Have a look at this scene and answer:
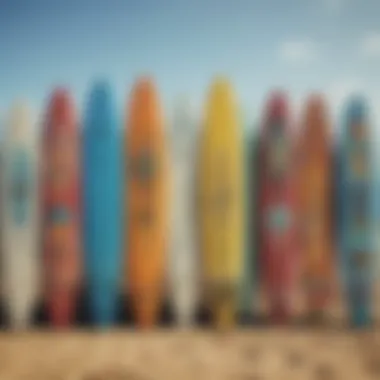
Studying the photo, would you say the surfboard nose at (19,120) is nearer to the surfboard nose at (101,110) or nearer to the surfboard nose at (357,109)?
the surfboard nose at (101,110)

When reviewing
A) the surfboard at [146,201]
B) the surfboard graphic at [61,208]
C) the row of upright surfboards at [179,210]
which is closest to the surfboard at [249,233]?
the row of upright surfboards at [179,210]

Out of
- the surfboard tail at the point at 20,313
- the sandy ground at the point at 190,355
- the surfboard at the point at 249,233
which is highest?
the surfboard at the point at 249,233

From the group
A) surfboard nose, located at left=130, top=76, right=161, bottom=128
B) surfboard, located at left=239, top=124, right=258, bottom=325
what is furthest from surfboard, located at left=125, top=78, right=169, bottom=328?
surfboard, located at left=239, top=124, right=258, bottom=325

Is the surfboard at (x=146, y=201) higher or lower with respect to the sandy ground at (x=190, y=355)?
higher

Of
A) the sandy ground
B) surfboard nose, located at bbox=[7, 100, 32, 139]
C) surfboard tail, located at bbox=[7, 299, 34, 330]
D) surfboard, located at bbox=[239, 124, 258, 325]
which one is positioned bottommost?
the sandy ground

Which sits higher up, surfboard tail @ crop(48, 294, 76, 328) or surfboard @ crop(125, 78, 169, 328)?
surfboard @ crop(125, 78, 169, 328)

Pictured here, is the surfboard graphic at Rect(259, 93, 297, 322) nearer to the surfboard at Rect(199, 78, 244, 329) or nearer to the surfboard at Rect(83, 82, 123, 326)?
the surfboard at Rect(199, 78, 244, 329)

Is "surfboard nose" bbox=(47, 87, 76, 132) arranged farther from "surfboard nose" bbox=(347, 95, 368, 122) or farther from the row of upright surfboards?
"surfboard nose" bbox=(347, 95, 368, 122)

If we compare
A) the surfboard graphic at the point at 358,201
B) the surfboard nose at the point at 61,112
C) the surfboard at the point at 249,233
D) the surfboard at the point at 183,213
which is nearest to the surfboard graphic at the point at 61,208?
the surfboard nose at the point at 61,112
